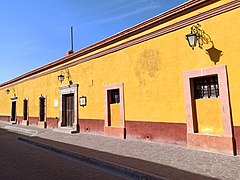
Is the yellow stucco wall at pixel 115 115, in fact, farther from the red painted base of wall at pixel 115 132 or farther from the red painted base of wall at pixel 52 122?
the red painted base of wall at pixel 52 122

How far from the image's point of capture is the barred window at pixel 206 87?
6.53 m

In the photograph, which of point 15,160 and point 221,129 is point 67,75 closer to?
point 15,160

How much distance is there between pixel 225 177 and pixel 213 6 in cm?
481

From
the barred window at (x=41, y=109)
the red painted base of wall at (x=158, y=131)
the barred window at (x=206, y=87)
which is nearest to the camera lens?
the barred window at (x=206, y=87)

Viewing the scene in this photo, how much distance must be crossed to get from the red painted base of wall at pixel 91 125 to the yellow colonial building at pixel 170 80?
0.05m

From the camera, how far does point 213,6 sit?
6.46m

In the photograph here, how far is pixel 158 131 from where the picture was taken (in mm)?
7738

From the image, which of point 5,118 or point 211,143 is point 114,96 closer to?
point 211,143

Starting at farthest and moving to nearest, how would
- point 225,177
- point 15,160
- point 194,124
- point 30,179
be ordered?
point 194,124
point 15,160
point 30,179
point 225,177

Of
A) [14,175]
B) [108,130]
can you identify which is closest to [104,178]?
[14,175]

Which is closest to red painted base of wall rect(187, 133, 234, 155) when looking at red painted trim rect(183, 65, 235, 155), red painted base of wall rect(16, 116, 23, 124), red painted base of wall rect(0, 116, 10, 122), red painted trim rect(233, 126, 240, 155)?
red painted trim rect(183, 65, 235, 155)

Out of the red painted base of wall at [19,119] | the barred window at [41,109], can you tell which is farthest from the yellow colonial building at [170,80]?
the red painted base of wall at [19,119]

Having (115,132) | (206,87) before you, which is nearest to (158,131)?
(206,87)

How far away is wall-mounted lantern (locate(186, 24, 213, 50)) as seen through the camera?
6617 millimetres
